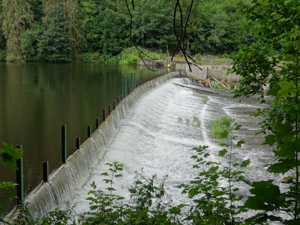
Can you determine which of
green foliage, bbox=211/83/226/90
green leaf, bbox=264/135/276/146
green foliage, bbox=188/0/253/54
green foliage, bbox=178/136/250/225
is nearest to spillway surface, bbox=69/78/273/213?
green foliage, bbox=178/136/250/225

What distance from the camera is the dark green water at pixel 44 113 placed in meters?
10.9

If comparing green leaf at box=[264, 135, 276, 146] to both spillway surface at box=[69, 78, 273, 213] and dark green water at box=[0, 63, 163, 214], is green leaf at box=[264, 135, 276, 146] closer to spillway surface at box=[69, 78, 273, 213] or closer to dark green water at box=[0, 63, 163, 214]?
spillway surface at box=[69, 78, 273, 213]

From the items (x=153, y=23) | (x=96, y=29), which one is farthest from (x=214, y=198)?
(x=96, y=29)

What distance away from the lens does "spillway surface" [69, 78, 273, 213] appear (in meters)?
9.41

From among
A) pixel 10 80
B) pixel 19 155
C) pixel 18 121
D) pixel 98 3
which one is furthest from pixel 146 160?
pixel 98 3

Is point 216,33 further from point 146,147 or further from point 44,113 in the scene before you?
point 146,147

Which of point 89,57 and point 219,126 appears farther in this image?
point 89,57

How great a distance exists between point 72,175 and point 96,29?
51.5 meters

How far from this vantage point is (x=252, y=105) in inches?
915

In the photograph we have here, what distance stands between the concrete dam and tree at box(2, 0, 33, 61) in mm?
30360

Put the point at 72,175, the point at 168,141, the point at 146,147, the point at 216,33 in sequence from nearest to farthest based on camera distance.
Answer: the point at 72,175 < the point at 146,147 < the point at 168,141 < the point at 216,33

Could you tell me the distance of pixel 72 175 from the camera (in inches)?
313

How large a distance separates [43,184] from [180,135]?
801 cm

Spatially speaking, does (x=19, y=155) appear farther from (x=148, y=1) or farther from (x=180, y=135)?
(x=148, y=1)
